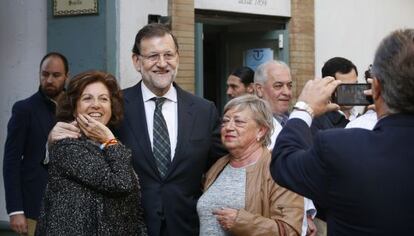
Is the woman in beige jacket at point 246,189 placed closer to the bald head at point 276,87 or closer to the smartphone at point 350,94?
the smartphone at point 350,94

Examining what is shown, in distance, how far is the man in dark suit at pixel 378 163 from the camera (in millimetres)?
2623

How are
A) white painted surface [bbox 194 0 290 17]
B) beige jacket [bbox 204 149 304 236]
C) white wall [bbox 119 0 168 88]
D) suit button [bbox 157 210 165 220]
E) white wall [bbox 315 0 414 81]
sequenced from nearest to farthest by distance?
1. beige jacket [bbox 204 149 304 236]
2. suit button [bbox 157 210 165 220]
3. white wall [bbox 119 0 168 88]
4. white painted surface [bbox 194 0 290 17]
5. white wall [bbox 315 0 414 81]

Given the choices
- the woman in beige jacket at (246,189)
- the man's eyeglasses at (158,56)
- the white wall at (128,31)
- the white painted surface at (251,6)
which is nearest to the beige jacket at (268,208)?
the woman in beige jacket at (246,189)

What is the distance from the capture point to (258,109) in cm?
429

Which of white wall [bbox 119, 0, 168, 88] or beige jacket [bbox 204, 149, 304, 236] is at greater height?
Result: white wall [bbox 119, 0, 168, 88]

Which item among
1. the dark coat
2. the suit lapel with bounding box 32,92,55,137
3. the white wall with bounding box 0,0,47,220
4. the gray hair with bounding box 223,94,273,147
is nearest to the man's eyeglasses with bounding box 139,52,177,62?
the gray hair with bounding box 223,94,273,147

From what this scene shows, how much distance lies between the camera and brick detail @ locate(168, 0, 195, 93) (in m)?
7.61

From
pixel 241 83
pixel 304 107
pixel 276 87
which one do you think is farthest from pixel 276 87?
pixel 304 107

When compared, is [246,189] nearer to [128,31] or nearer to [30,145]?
[30,145]

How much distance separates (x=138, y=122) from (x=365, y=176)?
6.04 ft

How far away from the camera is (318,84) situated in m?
3.04

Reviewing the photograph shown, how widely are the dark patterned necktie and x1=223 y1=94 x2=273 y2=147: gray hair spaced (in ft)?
1.32

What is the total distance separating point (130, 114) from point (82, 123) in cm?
39

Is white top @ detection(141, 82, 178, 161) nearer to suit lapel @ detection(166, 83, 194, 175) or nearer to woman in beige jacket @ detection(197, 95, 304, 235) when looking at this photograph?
suit lapel @ detection(166, 83, 194, 175)
